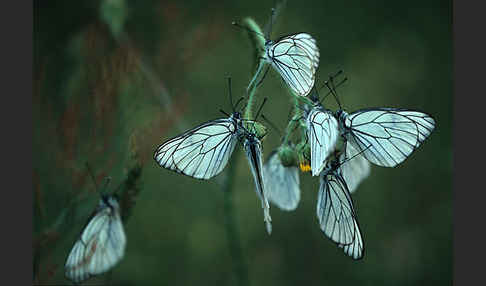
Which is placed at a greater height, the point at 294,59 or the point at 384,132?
the point at 294,59

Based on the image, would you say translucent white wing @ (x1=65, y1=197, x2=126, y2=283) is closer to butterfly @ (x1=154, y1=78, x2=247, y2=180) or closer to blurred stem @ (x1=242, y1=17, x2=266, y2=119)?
butterfly @ (x1=154, y1=78, x2=247, y2=180)

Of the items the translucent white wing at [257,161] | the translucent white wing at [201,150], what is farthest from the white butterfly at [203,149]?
the translucent white wing at [257,161]

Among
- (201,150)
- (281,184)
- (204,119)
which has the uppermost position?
(204,119)

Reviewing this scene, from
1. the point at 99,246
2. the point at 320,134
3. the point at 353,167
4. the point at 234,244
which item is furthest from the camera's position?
the point at 234,244

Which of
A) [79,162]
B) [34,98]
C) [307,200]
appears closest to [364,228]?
[307,200]

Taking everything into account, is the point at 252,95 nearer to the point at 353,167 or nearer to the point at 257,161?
the point at 257,161

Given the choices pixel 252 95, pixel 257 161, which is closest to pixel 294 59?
pixel 252 95
